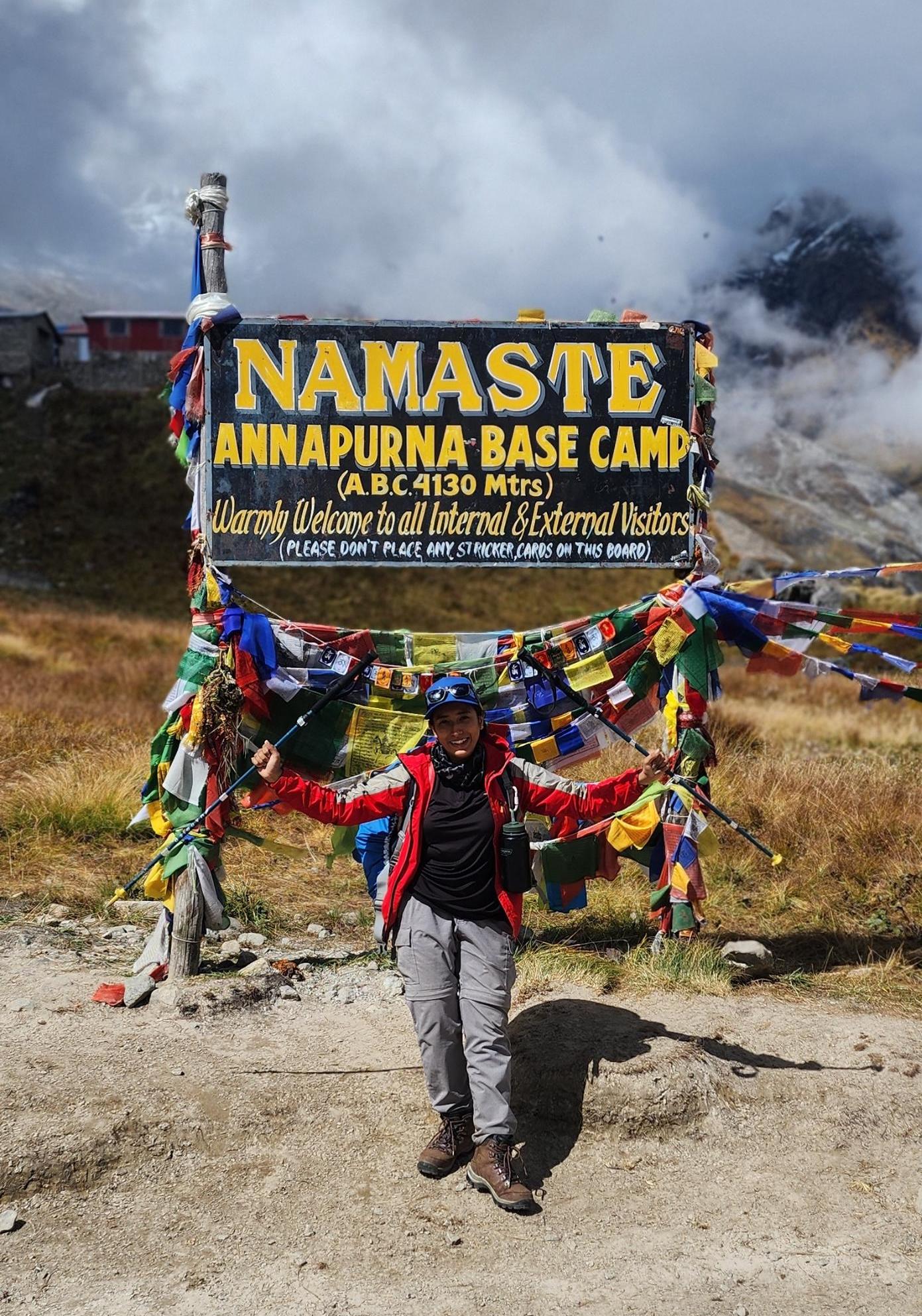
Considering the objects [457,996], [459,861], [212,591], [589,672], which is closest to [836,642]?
[589,672]

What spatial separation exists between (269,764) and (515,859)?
1.17 meters

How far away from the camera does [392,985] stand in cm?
616

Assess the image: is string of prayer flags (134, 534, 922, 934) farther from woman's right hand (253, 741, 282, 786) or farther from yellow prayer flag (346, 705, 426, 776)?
woman's right hand (253, 741, 282, 786)

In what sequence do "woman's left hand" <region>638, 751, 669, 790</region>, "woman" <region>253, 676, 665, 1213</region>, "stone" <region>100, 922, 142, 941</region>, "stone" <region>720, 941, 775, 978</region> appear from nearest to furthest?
"woman" <region>253, 676, 665, 1213</region> → "woman's left hand" <region>638, 751, 669, 790</region> → "stone" <region>720, 941, 775, 978</region> → "stone" <region>100, 922, 142, 941</region>

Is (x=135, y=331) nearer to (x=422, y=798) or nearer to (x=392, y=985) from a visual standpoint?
(x=392, y=985)

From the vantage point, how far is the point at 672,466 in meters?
6.43

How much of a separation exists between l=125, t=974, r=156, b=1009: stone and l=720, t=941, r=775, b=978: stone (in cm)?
317

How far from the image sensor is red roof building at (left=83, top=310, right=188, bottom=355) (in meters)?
69.1

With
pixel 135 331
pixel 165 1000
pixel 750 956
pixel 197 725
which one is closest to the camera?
pixel 165 1000

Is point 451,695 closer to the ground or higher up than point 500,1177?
higher up

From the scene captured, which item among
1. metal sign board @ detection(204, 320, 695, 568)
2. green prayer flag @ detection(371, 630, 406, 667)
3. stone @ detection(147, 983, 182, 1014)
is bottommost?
stone @ detection(147, 983, 182, 1014)

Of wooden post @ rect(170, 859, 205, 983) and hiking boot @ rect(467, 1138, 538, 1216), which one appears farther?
wooden post @ rect(170, 859, 205, 983)

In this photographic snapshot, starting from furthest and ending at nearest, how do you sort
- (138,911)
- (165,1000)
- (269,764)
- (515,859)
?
(138,911)
(165,1000)
(269,764)
(515,859)

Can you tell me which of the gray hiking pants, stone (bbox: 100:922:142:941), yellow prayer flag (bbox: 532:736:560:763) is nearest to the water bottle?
the gray hiking pants
